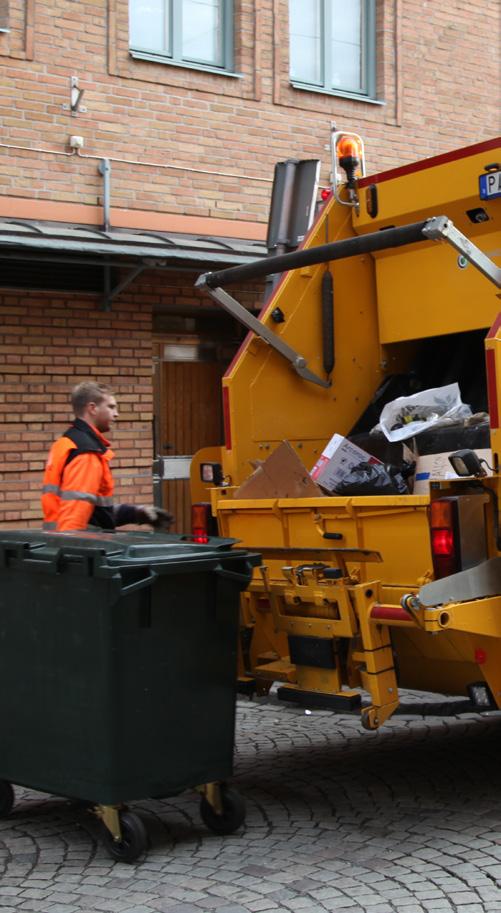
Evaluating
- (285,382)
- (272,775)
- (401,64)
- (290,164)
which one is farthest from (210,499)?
(401,64)

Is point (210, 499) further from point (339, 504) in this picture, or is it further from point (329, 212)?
point (329, 212)

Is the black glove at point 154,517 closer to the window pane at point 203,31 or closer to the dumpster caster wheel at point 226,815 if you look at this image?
the dumpster caster wheel at point 226,815

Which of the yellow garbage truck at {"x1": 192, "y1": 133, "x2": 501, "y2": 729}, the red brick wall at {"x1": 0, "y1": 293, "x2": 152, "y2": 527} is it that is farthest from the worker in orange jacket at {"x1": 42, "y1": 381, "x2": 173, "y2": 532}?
the red brick wall at {"x1": 0, "y1": 293, "x2": 152, "y2": 527}

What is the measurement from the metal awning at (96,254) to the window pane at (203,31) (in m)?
1.59

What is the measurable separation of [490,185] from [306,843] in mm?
2781

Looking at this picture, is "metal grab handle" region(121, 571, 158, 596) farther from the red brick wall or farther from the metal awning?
the red brick wall

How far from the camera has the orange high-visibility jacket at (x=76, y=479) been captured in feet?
18.6

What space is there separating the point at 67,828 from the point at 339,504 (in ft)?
5.35

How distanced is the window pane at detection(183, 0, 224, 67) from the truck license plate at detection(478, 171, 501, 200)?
547 cm

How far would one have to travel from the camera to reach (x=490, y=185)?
5500 millimetres

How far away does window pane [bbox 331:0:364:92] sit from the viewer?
11.4m

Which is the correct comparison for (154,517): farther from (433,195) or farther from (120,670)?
(433,195)

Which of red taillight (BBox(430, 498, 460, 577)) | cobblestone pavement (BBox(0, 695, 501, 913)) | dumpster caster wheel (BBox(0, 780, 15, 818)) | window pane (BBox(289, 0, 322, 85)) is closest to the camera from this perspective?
cobblestone pavement (BBox(0, 695, 501, 913))

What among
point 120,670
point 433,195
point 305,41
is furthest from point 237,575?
point 305,41
